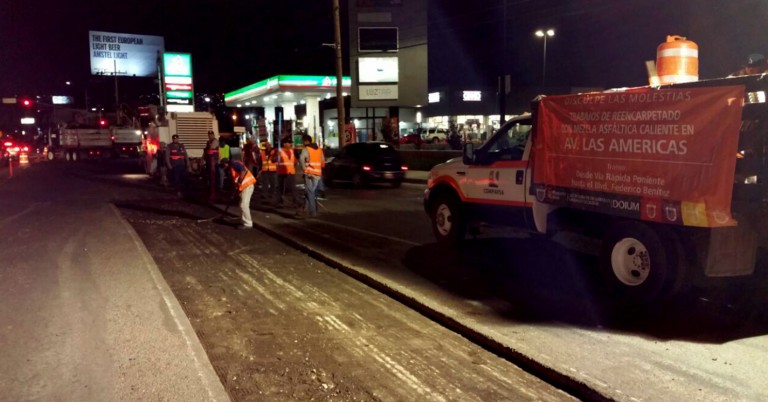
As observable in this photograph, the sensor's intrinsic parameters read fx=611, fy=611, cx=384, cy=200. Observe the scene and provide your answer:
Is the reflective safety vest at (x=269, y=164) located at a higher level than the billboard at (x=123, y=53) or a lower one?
lower

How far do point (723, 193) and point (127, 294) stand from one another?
625 centimetres

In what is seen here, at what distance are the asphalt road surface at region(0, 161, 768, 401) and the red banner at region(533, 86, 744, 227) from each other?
106 cm

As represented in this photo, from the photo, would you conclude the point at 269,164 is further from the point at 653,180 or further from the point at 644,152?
the point at 653,180

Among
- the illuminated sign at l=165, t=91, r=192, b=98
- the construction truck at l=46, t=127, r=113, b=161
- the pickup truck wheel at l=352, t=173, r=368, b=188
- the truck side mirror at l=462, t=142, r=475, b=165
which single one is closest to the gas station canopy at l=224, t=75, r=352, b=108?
the illuminated sign at l=165, t=91, r=192, b=98

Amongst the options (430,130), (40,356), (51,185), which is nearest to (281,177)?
(40,356)

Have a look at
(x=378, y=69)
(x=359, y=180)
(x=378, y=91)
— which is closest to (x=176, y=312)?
(x=359, y=180)

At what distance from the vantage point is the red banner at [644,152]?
5582 mm

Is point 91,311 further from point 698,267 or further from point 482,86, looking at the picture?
point 482,86

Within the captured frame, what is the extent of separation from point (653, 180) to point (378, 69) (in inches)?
1524

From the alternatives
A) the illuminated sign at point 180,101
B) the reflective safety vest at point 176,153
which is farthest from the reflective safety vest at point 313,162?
the illuminated sign at point 180,101

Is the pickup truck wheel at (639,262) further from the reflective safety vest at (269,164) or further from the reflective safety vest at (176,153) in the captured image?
the reflective safety vest at (176,153)

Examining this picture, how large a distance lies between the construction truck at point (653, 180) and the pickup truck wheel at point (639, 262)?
0.04ft

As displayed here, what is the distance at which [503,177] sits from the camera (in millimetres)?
8461

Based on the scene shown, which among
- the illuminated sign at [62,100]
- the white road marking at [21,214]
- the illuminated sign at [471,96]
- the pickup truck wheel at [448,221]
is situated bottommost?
the white road marking at [21,214]
